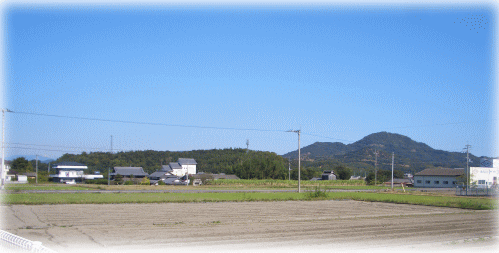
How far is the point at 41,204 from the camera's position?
24.9 metres

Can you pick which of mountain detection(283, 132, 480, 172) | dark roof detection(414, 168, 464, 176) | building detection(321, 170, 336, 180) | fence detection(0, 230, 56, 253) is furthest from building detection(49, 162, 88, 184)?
mountain detection(283, 132, 480, 172)

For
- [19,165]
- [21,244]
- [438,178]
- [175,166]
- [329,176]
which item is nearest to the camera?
[21,244]

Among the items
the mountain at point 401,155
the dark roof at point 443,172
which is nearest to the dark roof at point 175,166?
the dark roof at point 443,172

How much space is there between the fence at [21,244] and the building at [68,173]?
79068 mm

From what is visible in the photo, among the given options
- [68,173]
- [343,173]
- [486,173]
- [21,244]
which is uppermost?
[21,244]

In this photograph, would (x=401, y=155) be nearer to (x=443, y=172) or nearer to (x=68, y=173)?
(x=443, y=172)

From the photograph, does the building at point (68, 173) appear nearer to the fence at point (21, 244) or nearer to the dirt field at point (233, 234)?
the dirt field at point (233, 234)

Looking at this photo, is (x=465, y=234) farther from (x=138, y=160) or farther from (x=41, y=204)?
(x=138, y=160)

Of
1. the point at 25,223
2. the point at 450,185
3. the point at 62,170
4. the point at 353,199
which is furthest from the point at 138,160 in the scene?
the point at 25,223

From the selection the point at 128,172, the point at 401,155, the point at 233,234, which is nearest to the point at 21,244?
the point at 233,234

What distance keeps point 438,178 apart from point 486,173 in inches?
385

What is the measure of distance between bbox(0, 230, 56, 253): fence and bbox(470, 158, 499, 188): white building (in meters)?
71.0

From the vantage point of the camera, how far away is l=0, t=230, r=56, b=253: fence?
7353mm

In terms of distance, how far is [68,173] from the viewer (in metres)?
82.6
